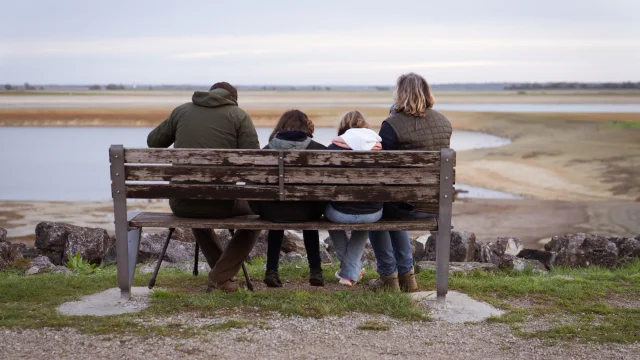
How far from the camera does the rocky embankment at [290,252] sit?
367 inches

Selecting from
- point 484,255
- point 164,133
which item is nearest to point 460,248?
point 484,255

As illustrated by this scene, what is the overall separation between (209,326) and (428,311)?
172 cm

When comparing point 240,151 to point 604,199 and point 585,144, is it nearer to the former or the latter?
point 604,199

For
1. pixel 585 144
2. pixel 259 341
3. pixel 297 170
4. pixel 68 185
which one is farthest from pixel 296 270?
pixel 585 144

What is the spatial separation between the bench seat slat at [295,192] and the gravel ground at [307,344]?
1.01 m

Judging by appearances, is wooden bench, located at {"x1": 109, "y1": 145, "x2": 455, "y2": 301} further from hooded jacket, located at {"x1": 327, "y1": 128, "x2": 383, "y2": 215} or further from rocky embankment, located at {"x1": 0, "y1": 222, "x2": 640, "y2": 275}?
rocky embankment, located at {"x1": 0, "y1": 222, "x2": 640, "y2": 275}

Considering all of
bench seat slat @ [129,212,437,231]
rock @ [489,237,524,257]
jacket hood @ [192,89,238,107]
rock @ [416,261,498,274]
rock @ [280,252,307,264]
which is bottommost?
rock @ [489,237,524,257]

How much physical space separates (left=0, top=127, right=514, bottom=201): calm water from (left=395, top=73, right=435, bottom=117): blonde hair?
791 inches

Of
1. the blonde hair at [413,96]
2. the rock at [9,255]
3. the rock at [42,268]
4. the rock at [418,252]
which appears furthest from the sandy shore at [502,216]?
the blonde hair at [413,96]

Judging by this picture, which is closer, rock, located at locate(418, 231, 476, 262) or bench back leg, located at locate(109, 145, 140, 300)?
bench back leg, located at locate(109, 145, 140, 300)

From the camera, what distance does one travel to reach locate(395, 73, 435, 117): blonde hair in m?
6.36

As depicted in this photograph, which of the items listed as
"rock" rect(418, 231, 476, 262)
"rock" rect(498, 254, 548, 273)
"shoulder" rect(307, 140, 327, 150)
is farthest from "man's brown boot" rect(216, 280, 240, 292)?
"rock" rect(418, 231, 476, 262)

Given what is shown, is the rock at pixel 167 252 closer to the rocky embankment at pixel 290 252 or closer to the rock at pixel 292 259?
the rocky embankment at pixel 290 252

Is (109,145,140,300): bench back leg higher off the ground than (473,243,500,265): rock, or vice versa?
(109,145,140,300): bench back leg
